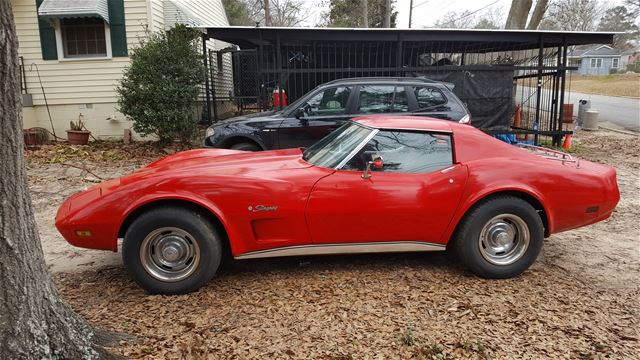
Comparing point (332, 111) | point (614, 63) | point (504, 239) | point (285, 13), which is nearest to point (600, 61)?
point (614, 63)

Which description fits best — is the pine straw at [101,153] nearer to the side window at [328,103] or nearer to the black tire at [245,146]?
the black tire at [245,146]

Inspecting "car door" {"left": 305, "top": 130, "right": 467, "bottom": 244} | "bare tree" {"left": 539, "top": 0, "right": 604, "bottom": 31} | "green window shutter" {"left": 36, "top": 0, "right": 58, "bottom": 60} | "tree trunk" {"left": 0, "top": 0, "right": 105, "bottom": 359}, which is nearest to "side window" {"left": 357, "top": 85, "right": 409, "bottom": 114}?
"car door" {"left": 305, "top": 130, "right": 467, "bottom": 244}

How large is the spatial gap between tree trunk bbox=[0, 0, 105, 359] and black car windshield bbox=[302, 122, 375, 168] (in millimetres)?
2194

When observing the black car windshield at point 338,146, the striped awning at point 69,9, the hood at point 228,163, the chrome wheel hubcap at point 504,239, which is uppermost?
the striped awning at point 69,9

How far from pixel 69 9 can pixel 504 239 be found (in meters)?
11.2

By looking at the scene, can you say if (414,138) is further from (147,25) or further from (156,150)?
(147,25)

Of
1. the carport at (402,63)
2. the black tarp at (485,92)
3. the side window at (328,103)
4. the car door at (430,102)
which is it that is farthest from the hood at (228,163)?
the black tarp at (485,92)

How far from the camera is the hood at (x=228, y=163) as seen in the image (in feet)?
12.8

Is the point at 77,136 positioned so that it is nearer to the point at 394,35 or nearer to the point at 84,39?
the point at 84,39

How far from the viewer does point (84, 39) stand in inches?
483

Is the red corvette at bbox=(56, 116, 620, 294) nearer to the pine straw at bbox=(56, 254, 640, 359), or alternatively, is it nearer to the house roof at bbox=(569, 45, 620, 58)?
the pine straw at bbox=(56, 254, 640, 359)

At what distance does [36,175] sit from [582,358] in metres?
8.90

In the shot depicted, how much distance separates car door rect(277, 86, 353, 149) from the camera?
25.1ft

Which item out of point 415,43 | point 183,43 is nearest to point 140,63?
point 183,43
